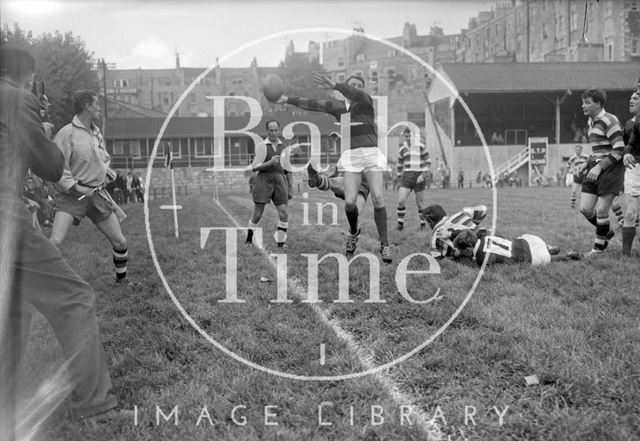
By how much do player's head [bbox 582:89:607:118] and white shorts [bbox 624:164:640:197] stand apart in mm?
902

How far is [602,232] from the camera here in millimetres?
8742

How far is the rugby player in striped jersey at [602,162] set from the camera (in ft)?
27.6

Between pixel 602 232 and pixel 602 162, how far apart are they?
0.98 metres

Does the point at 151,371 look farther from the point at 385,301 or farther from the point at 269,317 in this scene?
the point at 385,301

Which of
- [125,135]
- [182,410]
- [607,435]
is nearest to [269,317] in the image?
[182,410]

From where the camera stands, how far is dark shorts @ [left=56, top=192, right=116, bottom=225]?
7250 millimetres

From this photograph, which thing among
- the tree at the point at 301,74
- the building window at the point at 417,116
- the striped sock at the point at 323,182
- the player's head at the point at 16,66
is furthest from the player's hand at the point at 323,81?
the building window at the point at 417,116

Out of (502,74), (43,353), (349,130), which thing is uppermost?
(502,74)

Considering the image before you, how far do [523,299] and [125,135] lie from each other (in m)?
56.1

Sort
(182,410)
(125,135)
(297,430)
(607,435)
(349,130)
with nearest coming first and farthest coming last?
(607,435)
(297,430)
(182,410)
(349,130)
(125,135)

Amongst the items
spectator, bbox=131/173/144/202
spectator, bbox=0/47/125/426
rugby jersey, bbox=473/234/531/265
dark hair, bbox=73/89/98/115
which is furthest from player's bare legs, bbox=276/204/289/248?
spectator, bbox=131/173/144/202

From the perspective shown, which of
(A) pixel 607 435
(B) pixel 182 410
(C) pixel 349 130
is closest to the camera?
(A) pixel 607 435

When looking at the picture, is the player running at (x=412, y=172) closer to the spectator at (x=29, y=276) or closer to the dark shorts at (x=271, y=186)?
the dark shorts at (x=271, y=186)

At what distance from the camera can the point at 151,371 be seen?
4402 mm
